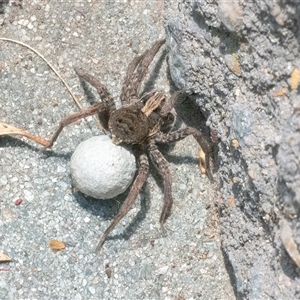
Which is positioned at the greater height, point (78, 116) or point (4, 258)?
point (78, 116)

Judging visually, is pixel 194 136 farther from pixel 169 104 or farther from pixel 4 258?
pixel 4 258

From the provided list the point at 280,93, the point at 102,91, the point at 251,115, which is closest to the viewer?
the point at 280,93

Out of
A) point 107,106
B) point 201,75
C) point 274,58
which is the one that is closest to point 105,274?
point 107,106

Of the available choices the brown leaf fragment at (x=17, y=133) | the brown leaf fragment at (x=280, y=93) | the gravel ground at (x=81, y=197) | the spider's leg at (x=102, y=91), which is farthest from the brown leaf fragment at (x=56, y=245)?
the brown leaf fragment at (x=280, y=93)

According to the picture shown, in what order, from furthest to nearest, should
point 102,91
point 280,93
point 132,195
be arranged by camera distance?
point 102,91
point 132,195
point 280,93

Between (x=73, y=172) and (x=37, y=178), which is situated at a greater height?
(x=73, y=172)

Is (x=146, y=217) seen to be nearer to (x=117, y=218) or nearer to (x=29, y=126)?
(x=117, y=218)

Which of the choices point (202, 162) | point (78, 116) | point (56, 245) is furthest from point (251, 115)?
point (56, 245)

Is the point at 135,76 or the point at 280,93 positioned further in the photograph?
the point at 135,76
